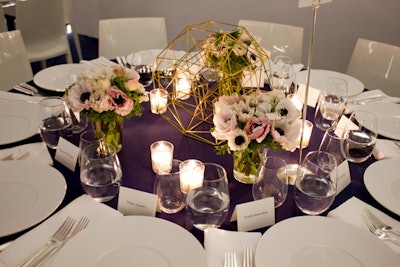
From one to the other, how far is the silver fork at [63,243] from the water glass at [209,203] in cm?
28

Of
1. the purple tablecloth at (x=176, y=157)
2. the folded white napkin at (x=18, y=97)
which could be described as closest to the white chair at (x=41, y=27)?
the folded white napkin at (x=18, y=97)

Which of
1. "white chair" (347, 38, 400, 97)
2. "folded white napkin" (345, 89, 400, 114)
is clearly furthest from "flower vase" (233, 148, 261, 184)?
"white chair" (347, 38, 400, 97)

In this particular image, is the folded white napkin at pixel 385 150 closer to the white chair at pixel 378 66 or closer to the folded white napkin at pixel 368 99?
the folded white napkin at pixel 368 99

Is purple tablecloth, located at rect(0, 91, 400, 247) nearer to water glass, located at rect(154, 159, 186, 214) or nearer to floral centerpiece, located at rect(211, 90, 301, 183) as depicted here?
water glass, located at rect(154, 159, 186, 214)

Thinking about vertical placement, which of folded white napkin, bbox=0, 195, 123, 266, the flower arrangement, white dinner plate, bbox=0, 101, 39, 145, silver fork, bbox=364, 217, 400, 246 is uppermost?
the flower arrangement

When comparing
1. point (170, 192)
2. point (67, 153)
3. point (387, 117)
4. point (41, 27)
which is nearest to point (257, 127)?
point (170, 192)

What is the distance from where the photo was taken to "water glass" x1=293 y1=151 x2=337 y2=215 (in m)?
1.04

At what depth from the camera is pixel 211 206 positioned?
101 cm

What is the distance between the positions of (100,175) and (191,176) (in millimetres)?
270

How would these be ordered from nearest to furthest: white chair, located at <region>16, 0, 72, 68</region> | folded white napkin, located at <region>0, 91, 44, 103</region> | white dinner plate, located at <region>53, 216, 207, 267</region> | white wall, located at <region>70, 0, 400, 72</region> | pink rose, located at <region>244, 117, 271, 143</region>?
1. white dinner plate, located at <region>53, 216, 207, 267</region>
2. pink rose, located at <region>244, 117, 271, 143</region>
3. folded white napkin, located at <region>0, 91, 44, 103</region>
4. white wall, located at <region>70, 0, 400, 72</region>
5. white chair, located at <region>16, 0, 72, 68</region>

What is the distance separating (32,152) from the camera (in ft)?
4.35

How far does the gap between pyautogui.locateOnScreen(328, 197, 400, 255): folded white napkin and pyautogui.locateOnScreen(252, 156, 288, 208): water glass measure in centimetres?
15

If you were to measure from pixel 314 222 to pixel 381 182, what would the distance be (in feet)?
1.09

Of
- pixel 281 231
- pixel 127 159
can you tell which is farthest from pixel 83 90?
pixel 281 231
